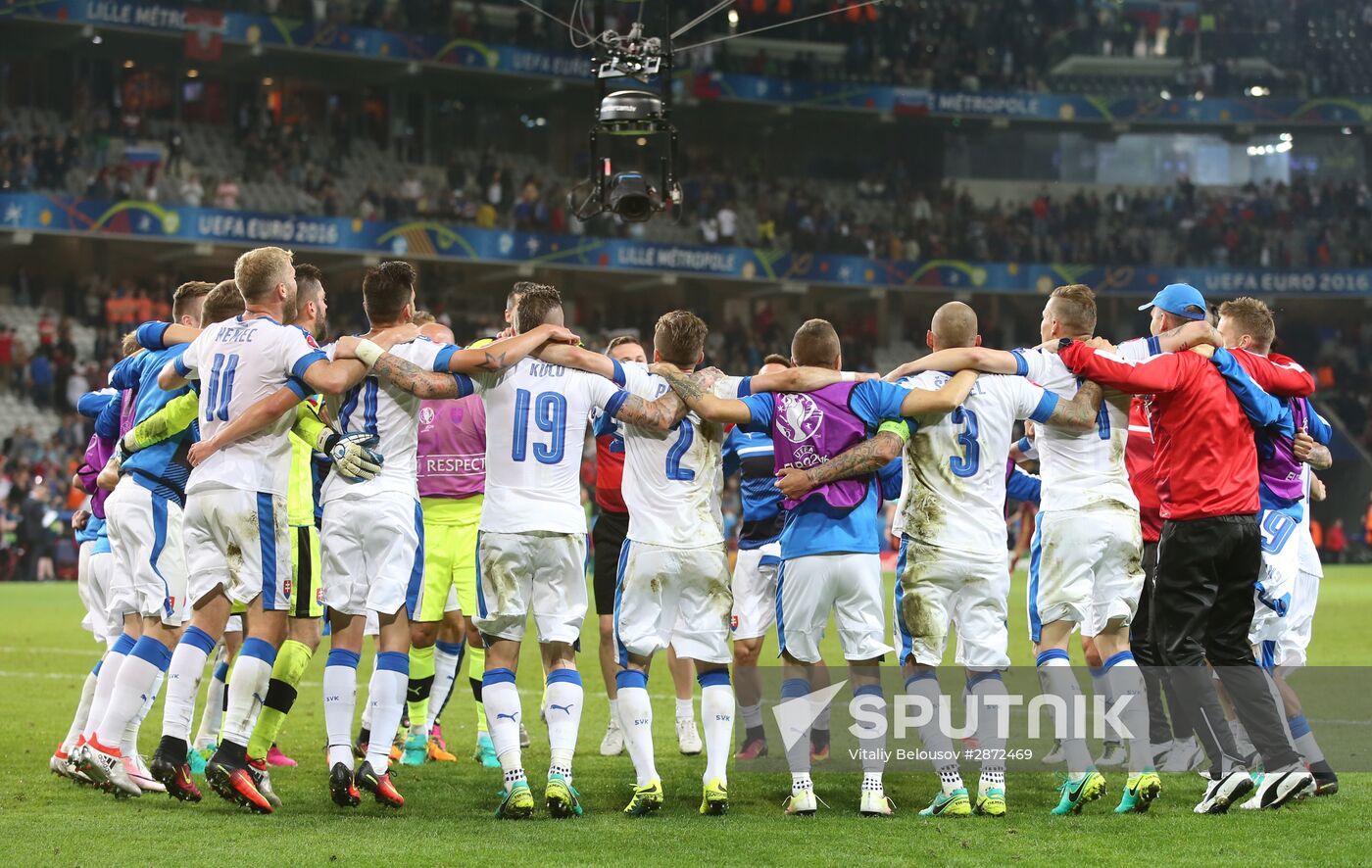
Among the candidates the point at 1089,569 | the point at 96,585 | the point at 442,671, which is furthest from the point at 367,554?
the point at 1089,569

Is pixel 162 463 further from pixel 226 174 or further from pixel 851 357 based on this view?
pixel 851 357

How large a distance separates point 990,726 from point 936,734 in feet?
0.86

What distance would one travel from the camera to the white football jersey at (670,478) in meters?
7.32

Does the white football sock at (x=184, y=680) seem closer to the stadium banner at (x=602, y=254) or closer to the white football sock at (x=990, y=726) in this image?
the white football sock at (x=990, y=726)

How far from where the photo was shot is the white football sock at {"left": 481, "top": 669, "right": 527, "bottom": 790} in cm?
717

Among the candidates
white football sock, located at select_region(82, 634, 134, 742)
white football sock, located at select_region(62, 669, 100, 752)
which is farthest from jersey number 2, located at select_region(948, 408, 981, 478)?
white football sock, located at select_region(62, 669, 100, 752)

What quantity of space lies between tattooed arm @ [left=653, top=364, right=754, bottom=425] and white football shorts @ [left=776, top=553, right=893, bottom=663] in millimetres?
769

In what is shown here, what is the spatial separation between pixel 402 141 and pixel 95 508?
1340 inches

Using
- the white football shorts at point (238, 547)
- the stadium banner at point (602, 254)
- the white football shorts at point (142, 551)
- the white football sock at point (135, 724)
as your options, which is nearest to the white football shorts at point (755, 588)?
the white football shorts at point (238, 547)

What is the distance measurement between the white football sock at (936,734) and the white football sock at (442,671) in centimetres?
310

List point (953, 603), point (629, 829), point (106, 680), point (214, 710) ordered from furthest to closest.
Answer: point (214, 710) < point (106, 680) < point (953, 603) < point (629, 829)

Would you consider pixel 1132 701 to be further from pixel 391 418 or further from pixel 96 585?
pixel 96 585

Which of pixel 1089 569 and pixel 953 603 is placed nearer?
pixel 953 603

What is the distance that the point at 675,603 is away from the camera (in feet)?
24.1
